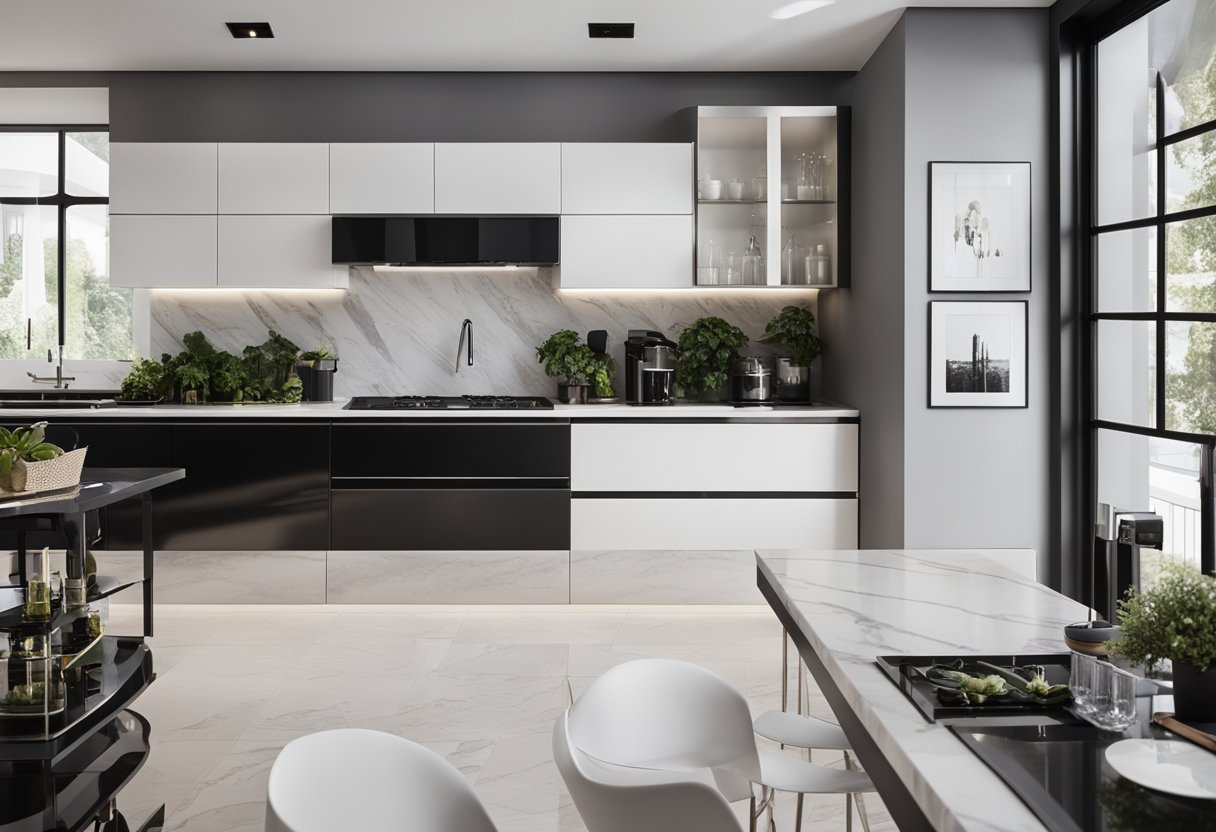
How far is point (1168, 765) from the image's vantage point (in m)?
1.17

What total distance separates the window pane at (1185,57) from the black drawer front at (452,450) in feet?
9.15

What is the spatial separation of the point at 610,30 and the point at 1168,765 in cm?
397

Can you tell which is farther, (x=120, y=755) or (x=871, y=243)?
(x=871, y=243)

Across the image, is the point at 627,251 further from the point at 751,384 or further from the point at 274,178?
the point at 274,178

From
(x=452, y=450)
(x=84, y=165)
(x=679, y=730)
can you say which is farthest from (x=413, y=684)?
(x=84, y=165)

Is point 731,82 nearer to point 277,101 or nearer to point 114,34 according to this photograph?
point 277,101

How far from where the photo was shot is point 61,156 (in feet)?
18.3

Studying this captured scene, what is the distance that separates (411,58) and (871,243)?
244 cm

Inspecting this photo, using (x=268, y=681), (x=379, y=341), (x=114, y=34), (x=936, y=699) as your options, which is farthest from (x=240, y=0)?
(x=936, y=699)

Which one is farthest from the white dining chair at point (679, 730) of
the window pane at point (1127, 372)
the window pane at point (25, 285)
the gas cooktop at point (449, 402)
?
the window pane at point (25, 285)

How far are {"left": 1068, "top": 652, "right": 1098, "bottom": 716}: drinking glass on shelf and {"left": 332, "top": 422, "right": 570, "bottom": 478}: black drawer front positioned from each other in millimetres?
3389

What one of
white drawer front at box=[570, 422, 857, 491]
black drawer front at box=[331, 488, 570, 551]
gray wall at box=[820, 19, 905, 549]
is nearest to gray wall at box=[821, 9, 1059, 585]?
gray wall at box=[820, 19, 905, 549]

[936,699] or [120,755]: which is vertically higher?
[936,699]

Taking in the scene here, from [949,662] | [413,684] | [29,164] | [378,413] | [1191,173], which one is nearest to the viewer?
[949,662]
